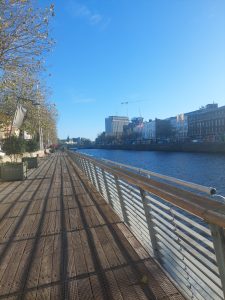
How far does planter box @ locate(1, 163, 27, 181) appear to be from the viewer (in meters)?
14.9

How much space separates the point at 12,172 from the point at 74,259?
36.3 feet

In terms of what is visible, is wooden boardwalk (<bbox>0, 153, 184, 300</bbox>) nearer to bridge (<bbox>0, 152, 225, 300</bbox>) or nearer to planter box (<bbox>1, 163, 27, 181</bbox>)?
bridge (<bbox>0, 152, 225, 300</bbox>)

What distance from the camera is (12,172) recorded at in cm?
1504

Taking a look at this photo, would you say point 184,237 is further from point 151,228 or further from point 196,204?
point 151,228

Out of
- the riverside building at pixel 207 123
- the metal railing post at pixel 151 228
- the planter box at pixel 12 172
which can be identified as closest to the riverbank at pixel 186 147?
the riverside building at pixel 207 123

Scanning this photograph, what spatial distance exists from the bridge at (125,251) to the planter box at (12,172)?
8.13m

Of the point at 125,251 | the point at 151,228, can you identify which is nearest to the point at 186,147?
the point at 125,251

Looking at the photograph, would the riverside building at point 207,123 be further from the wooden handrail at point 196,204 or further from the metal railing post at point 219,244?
the metal railing post at point 219,244

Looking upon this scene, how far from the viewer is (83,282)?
3906 millimetres

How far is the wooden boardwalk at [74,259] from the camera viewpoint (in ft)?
12.1

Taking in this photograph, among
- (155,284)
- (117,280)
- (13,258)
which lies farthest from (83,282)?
(13,258)

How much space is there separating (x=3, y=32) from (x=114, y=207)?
18.9 ft

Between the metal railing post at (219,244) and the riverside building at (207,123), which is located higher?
the riverside building at (207,123)

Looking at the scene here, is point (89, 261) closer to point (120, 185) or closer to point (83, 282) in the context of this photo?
point (83, 282)
